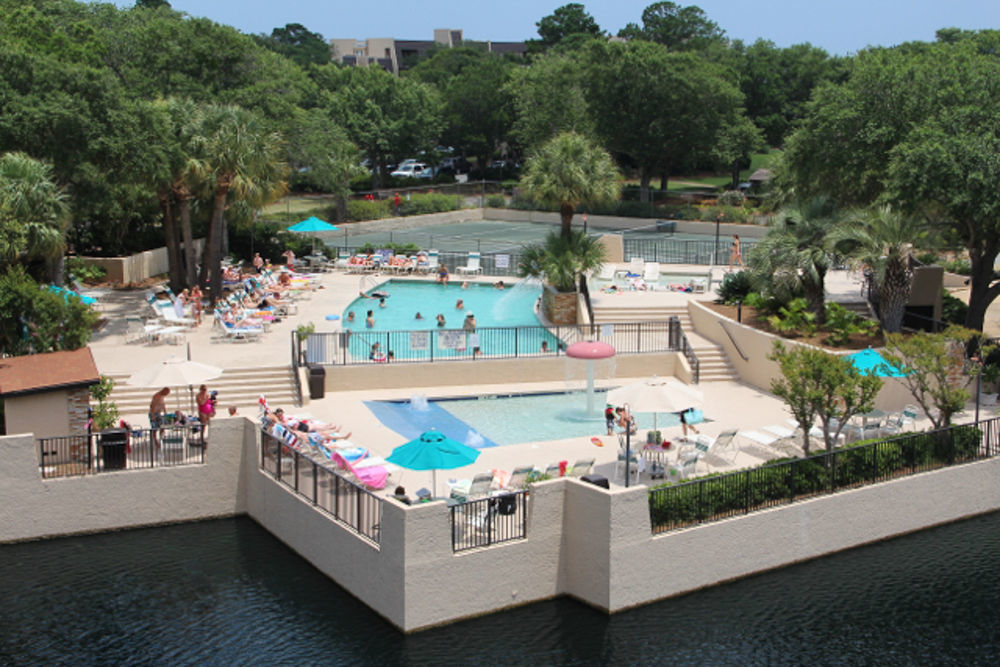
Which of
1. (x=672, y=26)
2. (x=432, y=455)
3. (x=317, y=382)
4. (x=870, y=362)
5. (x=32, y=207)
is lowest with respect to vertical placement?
(x=317, y=382)

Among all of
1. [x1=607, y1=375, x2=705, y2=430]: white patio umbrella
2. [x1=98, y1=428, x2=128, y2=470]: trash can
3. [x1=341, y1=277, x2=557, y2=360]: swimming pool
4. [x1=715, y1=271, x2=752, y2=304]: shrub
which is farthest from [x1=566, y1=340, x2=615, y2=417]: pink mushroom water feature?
[x1=98, y1=428, x2=128, y2=470]: trash can

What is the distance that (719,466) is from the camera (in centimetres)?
2427

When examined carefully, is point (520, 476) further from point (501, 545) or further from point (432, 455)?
point (501, 545)

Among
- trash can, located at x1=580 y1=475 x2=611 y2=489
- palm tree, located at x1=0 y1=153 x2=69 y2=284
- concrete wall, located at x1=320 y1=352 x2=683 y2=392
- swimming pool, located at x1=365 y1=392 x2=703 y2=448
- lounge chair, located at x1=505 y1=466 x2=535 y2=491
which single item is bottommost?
swimming pool, located at x1=365 y1=392 x2=703 y2=448

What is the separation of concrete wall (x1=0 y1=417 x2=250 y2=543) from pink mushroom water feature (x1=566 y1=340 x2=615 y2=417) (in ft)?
27.8

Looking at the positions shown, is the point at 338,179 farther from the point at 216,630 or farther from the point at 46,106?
the point at 216,630

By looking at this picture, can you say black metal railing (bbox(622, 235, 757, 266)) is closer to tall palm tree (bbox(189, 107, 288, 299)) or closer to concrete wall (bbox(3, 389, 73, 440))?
tall palm tree (bbox(189, 107, 288, 299))

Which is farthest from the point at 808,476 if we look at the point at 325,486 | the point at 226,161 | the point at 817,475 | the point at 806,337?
the point at 226,161

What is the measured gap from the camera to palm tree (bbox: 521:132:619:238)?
37656mm

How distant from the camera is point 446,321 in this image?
3716cm

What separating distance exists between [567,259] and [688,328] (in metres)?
4.43

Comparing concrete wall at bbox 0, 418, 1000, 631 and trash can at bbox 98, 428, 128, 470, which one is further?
trash can at bbox 98, 428, 128, 470

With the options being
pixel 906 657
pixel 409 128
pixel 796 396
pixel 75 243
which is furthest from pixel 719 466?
pixel 409 128

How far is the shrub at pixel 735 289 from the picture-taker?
117ft
